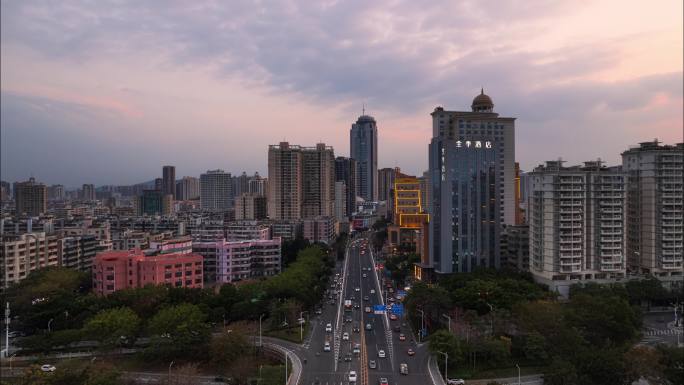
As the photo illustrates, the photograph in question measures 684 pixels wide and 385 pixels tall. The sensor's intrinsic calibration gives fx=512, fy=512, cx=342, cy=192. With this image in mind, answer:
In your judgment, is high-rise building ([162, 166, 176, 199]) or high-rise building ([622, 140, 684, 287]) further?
high-rise building ([162, 166, 176, 199])

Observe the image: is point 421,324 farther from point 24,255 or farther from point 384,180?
point 384,180

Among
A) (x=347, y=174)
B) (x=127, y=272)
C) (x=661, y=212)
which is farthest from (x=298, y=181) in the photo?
(x=661, y=212)

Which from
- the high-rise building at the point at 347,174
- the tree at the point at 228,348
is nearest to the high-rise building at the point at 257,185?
the high-rise building at the point at 347,174

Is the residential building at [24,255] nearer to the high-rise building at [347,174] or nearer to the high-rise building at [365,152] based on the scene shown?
the high-rise building at [347,174]

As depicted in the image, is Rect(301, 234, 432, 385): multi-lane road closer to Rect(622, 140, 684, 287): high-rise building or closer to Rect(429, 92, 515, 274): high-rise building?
Rect(429, 92, 515, 274): high-rise building

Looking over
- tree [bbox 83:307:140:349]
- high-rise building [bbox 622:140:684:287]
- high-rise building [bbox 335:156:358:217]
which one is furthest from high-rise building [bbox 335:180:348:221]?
tree [bbox 83:307:140:349]

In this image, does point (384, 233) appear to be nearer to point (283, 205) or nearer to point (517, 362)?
point (283, 205)
